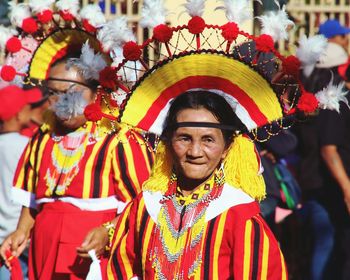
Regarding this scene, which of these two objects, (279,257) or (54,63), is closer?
(279,257)

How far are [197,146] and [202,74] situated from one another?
13.1 inches

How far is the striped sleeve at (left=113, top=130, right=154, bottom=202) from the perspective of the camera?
572 centimetres

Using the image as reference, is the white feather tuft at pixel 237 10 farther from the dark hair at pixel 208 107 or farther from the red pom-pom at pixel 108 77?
the red pom-pom at pixel 108 77

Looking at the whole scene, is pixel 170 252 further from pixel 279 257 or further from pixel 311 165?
pixel 311 165

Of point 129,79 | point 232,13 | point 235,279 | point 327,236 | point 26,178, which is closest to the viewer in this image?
point 235,279

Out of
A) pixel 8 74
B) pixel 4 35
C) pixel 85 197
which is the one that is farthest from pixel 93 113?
pixel 4 35

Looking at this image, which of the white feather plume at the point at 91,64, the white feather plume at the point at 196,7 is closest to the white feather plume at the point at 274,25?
the white feather plume at the point at 196,7

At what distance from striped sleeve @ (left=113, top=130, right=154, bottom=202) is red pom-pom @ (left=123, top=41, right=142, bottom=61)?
1166 mm

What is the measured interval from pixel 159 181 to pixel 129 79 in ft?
2.27

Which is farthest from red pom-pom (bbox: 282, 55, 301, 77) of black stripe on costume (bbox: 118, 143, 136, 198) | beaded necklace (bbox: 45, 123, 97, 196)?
beaded necklace (bbox: 45, 123, 97, 196)

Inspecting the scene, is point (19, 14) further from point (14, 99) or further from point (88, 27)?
point (14, 99)

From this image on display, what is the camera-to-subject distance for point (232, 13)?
4645 millimetres

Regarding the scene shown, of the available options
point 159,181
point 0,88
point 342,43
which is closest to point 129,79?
point 159,181

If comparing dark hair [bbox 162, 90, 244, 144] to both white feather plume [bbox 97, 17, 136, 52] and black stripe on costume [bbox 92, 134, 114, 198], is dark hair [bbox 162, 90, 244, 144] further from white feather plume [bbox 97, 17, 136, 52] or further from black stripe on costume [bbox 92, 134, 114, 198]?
black stripe on costume [bbox 92, 134, 114, 198]
